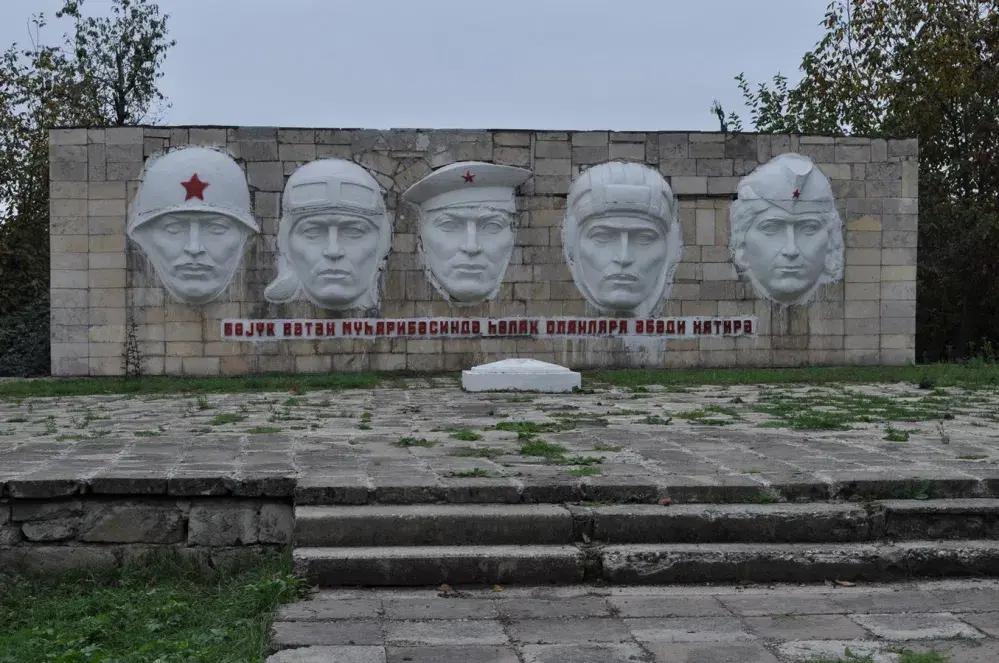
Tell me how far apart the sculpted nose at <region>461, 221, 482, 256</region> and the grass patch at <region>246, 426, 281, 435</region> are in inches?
230

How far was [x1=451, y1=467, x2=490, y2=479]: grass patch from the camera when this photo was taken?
5141 mm

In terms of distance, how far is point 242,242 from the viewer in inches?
504

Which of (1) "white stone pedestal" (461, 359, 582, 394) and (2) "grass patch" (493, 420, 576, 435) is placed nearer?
(2) "grass patch" (493, 420, 576, 435)

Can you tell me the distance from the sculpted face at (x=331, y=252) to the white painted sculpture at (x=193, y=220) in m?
0.54

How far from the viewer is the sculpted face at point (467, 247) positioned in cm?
1295

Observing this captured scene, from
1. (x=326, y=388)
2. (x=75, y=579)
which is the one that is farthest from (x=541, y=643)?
(x=326, y=388)

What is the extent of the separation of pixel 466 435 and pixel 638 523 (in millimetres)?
2334

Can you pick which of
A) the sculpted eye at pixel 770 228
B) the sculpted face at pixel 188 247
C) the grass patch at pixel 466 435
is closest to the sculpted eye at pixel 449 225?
the sculpted face at pixel 188 247

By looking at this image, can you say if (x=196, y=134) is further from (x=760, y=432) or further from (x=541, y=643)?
(x=541, y=643)

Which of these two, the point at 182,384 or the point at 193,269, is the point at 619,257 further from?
the point at 182,384

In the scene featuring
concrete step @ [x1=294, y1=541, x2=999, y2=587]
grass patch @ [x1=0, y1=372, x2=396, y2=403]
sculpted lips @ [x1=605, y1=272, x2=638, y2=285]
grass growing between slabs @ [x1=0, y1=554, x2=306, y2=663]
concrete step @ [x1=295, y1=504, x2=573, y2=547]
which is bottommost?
grass growing between slabs @ [x1=0, y1=554, x2=306, y2=663]

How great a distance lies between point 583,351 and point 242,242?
4.02 metres

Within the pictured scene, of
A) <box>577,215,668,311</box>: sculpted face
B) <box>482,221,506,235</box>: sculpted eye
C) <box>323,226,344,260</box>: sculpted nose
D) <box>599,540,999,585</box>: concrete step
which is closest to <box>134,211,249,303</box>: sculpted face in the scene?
<box>323,226,344,260</box>: sculpted nose

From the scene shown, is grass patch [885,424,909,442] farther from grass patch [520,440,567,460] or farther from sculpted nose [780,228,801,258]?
sculpted nose [780,228,801,258]
